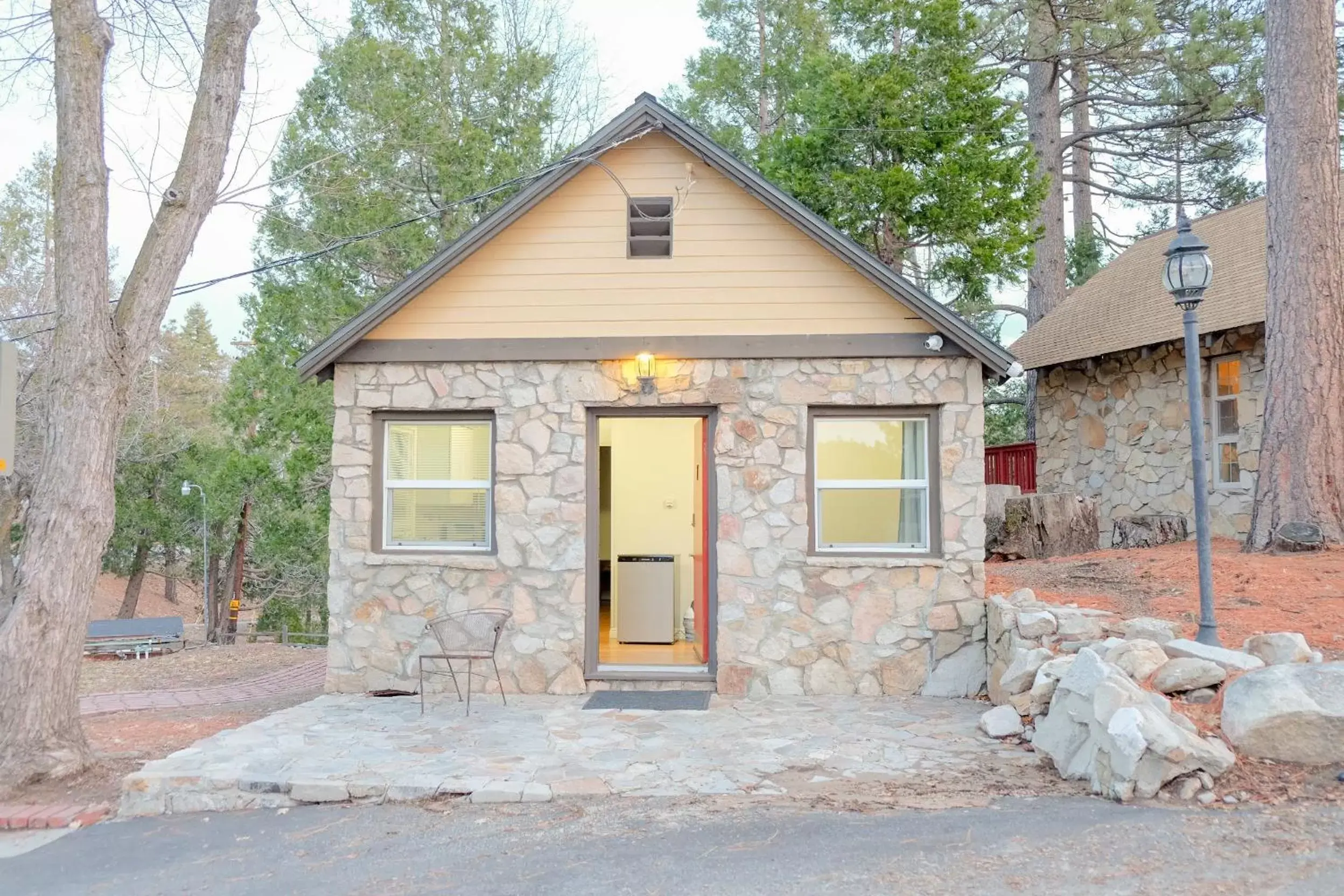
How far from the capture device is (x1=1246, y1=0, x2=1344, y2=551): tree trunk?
9.65 meters

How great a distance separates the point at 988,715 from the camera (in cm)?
670

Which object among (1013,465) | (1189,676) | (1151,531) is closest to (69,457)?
(1189,676)

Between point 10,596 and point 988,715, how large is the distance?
6201 mm

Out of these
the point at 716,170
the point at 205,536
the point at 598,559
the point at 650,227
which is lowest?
the point at 205,536

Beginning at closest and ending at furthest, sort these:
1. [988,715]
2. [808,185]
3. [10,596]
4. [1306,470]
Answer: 1. [10,596]
2. [988,715]
3. [1306,470]
4. [808,185]

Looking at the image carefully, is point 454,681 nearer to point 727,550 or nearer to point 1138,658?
point 727,550

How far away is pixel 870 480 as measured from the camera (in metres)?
8.33

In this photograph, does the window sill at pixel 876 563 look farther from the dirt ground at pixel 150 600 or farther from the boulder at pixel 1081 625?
the dirt ground at pixel 150 600

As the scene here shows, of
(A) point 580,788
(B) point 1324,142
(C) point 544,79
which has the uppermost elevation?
(C) point 544,79

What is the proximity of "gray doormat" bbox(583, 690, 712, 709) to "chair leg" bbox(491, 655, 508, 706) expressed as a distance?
0.64 meters

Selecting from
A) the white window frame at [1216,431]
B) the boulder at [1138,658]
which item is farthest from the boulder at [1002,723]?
→ the white window frame at [1216,431]

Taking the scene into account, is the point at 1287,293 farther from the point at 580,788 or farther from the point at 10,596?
the point at 10,596

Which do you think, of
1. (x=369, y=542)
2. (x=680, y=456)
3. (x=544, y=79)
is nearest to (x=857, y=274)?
(x=680, y=456)

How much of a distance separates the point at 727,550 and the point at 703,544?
604 millimetres
